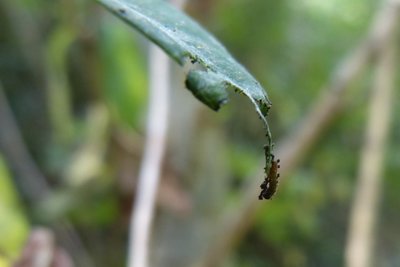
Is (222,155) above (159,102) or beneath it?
above

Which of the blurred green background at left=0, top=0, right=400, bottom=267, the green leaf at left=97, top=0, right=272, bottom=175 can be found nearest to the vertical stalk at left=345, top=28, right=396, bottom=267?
the blurred green background at left=0, top=0, right=400, bottom=267

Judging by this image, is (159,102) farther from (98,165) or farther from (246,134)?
(246,134)

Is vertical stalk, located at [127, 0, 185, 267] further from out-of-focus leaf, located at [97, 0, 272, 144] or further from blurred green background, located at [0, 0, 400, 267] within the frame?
out-of-focus leaf, located at [97, 0, 272, 144]

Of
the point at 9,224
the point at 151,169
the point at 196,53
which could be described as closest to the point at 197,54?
the point at 196,53

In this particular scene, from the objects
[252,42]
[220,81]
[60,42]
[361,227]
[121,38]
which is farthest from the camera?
[252,42]

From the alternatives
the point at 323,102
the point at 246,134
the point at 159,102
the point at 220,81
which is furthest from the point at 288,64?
the point at 220,81

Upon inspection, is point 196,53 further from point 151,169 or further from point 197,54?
point 151,169

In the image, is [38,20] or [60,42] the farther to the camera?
[38,20]
